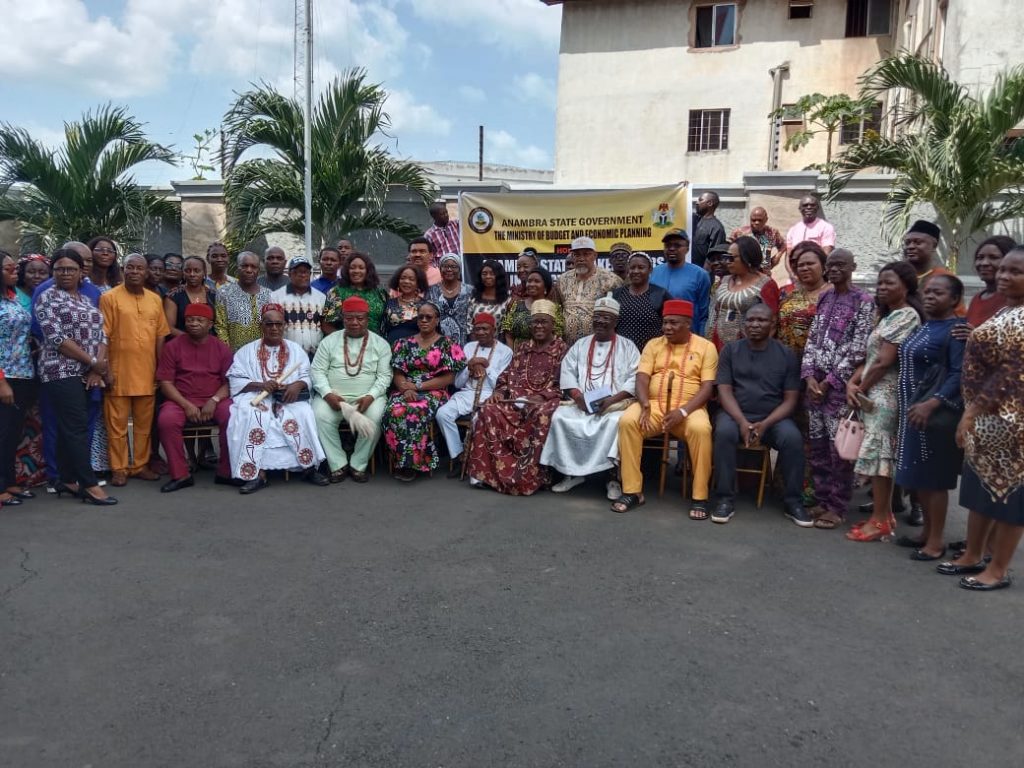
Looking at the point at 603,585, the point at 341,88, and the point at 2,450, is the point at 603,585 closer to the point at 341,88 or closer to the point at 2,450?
the point at 2,450

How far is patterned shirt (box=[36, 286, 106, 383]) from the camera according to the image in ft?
18.9

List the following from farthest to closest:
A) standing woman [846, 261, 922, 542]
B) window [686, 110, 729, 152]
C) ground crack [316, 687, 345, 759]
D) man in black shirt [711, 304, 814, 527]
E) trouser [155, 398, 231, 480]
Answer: window [686, 110, 729, 152] → trouser [155, 398, 231, 480] → man in black shirt [711, 304, 814, 527] → standing woman [846, 261, 922, 542] → ground crack [316, 687, 345, 759]

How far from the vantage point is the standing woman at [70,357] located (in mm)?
5789

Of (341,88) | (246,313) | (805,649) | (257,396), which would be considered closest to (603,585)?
(805,649)

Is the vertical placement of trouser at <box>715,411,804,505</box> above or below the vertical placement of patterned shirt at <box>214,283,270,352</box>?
below

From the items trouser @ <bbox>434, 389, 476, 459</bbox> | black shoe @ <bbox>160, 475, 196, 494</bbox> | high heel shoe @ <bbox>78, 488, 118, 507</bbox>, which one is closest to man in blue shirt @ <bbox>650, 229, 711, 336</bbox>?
trouser @ <bbox>434, 389, 476, 459</bbox>

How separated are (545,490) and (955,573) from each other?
2.87m

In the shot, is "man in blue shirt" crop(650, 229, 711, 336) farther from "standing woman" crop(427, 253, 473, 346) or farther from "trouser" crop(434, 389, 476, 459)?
"trouser" crop(434, 389, 476, 459)

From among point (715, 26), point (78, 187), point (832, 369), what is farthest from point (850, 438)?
point (715, 26)

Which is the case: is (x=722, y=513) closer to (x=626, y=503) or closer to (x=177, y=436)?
(x=626, y=503)

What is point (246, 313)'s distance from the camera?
720cm

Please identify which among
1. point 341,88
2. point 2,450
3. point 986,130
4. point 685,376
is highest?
point 341,88

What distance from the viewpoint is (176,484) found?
6.34 m

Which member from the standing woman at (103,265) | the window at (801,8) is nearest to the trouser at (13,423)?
the standing woman at (103,265)
